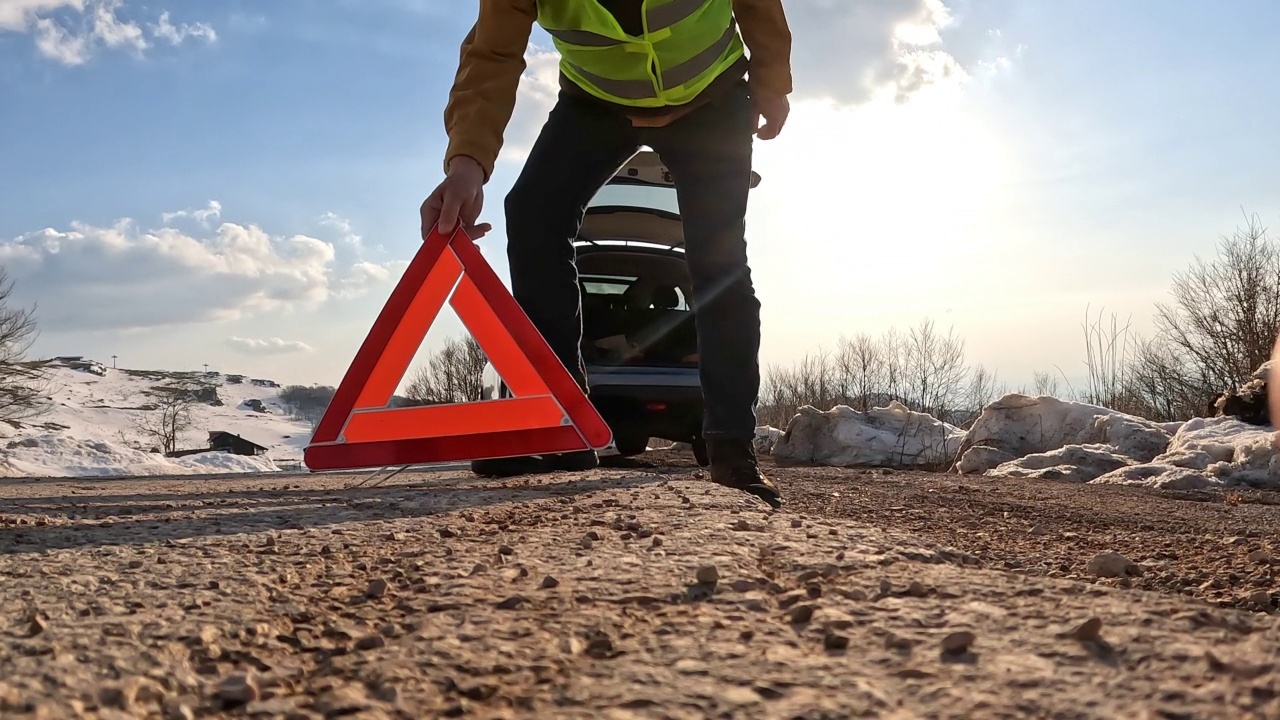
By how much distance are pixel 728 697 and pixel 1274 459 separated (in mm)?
5692

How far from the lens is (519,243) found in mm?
2527

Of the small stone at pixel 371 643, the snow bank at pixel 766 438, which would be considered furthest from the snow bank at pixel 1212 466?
the snow bank at pixel 766 438

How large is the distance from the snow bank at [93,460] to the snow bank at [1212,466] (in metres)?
9.54

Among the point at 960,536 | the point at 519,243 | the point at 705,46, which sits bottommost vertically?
the point at 960,536

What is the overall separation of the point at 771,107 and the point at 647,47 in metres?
0.49

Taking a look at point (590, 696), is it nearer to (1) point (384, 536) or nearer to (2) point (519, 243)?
(1) point (384, 536)

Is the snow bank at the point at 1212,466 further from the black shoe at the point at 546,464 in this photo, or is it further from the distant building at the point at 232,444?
the distant building at the point at 232,444

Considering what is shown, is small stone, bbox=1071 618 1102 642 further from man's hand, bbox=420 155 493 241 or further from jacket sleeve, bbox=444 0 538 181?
jacket sleeve, bbox=444 0 538 181

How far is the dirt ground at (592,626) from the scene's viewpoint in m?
0.65

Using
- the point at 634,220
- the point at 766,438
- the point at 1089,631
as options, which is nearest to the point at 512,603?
the point at 1089,631

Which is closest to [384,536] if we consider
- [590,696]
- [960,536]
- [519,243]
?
[590,696]

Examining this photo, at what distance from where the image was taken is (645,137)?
8.43 ft

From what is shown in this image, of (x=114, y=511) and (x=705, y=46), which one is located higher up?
(x=705, y=46)

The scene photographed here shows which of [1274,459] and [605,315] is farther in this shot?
[605,315]
